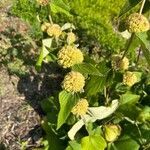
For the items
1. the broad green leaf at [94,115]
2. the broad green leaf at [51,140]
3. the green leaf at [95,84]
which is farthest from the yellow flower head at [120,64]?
the broad green leaf at [51,140]

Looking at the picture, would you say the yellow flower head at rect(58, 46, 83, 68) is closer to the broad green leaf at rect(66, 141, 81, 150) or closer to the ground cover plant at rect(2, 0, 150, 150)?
the ground cover plant at rect(2, 0, 150, 150)

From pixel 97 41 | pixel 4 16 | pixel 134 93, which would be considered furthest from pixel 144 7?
pixel 4 16

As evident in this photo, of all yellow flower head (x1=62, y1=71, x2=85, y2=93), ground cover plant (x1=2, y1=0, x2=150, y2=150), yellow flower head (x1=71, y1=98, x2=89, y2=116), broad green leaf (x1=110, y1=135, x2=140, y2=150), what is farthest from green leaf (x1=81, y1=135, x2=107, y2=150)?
yellow flower head (x1=62, y1=71, x2=85, y2=93)

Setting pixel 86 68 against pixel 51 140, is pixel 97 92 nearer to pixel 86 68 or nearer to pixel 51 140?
pixel 86 68

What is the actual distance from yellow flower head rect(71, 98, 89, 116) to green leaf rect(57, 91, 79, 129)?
14cm

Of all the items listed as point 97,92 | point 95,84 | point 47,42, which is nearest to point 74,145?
point 97,92

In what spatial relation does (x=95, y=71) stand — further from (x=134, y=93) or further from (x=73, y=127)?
(x=134, y=93)

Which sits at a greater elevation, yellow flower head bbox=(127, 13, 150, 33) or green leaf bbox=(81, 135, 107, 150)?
yellow flower head bbox=(127, 13, 150, 33)

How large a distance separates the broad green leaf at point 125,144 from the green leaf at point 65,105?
0.63 m

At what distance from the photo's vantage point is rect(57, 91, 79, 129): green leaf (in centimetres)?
231

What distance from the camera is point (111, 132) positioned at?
112 inches

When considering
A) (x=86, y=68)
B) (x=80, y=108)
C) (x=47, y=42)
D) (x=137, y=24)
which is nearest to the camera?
(x=137, y=24)

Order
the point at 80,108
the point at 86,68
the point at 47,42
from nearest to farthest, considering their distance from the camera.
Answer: the point at 86,68 < the point at 80,108 < the point at 47,42

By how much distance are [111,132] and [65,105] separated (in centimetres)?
60
